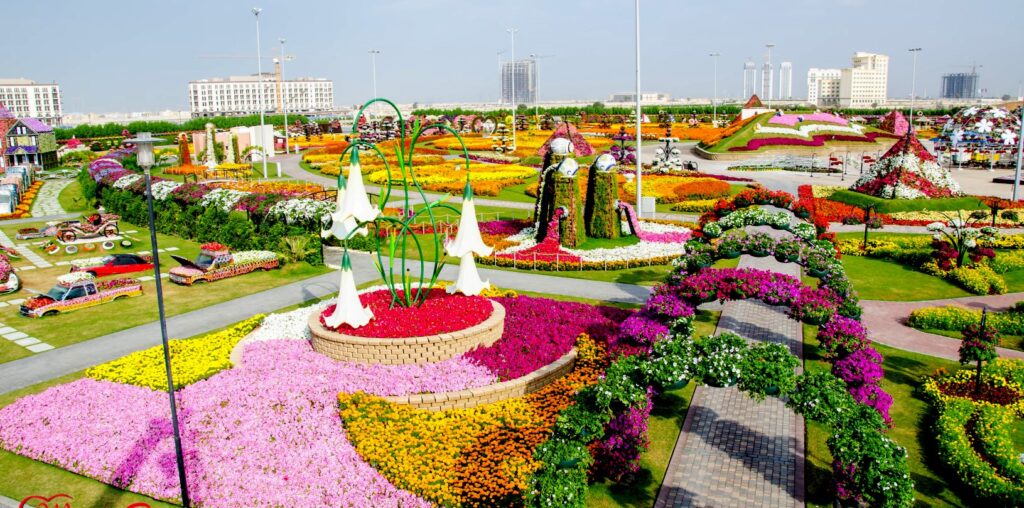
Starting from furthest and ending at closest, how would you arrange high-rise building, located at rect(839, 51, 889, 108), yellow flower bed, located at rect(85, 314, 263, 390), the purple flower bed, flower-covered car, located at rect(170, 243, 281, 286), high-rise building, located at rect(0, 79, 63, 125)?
high-rise building, located at rect(839, 51, 889, 108)
high-rise building, located at rect(0, 79, 63, 125)
flower-covered car, located at rect(170, 243, 281, 286)
yellow flower bed, located at rect(85, 314, 263, 390)
the purple flower bed

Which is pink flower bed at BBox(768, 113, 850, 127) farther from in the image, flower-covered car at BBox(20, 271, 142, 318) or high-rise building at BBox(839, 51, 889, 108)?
high-rise building at BBox(839, 51, 889, 108)

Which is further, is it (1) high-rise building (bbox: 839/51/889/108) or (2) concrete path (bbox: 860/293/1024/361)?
(1) high-rise building (bbox: 839/51/889/108)

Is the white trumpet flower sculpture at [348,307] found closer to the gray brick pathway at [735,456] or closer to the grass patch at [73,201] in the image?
the gray brick pathway at [735,456]

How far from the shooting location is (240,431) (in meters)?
10.8

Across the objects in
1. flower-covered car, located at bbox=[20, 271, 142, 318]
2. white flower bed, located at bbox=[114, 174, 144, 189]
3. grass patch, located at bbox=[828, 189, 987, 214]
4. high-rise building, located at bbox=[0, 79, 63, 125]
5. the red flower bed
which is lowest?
flower-covered car, located at bbox=[20, 271, 142, 318]

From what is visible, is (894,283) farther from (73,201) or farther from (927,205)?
(73,201)

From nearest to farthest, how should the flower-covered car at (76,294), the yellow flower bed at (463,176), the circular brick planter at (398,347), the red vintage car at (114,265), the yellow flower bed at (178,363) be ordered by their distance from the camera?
the circular brick planter at (398,347), the yellow flower bed at (178,363), the flower-covered car at (76,294), the red vintage car at (114,265), the yellow flower bed at (463,176)

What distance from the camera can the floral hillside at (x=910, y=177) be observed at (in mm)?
30875

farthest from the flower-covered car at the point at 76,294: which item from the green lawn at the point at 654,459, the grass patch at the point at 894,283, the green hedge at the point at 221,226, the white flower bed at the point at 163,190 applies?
the grass patch at the point at 894,283

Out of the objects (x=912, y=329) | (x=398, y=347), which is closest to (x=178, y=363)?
(x=398, y=347)

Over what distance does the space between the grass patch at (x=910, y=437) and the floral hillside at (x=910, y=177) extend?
18934 millimetres

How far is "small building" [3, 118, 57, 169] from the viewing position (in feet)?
161

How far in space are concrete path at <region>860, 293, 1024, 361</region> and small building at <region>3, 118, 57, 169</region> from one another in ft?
175

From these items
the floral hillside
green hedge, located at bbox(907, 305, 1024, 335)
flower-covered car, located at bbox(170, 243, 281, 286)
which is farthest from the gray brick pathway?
the floral hillside
